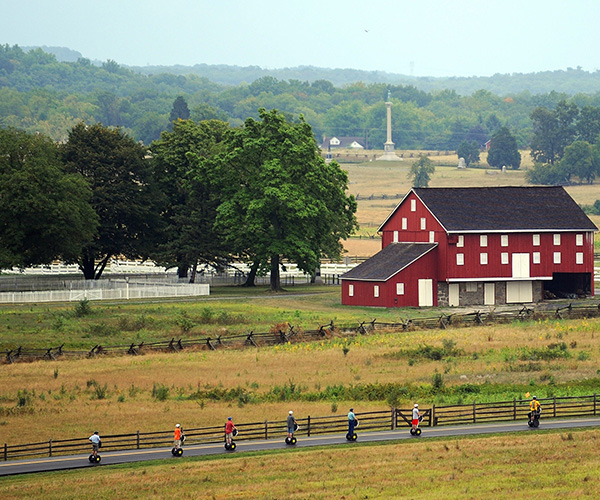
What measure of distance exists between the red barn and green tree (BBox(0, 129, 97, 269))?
69.6 feet

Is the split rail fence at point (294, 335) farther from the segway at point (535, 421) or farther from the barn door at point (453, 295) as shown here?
the segway at point (535, 421)

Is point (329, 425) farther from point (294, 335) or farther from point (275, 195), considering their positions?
point (275, 195)

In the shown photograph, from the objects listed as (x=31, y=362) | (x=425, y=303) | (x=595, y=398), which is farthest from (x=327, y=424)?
(x=425, y=303)

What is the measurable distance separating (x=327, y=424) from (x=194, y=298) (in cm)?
4696

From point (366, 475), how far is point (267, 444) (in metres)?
6.07

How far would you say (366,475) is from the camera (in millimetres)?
40594

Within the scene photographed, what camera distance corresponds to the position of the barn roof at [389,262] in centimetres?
8825

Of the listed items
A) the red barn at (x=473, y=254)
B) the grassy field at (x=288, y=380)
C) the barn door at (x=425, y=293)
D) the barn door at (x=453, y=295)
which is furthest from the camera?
the barn door at (x=453, y=295)

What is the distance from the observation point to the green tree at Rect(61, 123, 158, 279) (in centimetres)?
9862

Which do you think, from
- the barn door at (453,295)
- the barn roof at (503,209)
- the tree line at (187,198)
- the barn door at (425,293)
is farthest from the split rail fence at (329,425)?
the tree line at (187,198)

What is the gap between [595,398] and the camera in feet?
Result: 166

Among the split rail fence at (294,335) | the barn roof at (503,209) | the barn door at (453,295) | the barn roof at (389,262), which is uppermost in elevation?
the barn roof at (503,209)

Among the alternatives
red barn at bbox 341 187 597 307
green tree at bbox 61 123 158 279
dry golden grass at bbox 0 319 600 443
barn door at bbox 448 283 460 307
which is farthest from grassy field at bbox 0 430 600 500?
green tree at bbox 61 123 158 279

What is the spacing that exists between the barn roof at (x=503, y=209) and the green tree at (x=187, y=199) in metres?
18.7
